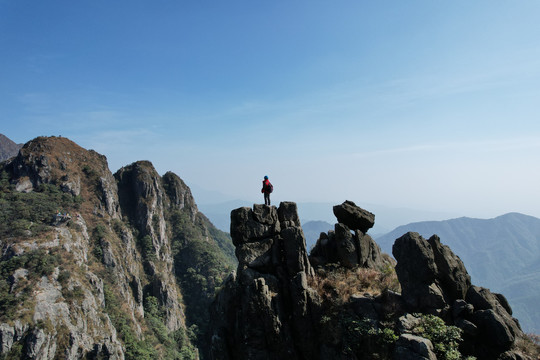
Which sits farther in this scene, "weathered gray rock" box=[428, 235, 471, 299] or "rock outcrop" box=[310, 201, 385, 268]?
"rock outcrop" box=[310, 201, 385, 268]

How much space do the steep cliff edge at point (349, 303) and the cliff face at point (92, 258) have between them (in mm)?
76794

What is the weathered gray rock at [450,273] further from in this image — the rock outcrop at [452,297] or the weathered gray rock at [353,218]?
the weathered gray rock at [353,218]

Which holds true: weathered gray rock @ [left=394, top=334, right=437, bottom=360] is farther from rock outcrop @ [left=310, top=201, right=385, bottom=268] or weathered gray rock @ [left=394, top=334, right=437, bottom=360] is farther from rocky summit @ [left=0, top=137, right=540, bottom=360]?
rock outcrop @ [left=310, top=201, right=385, bottom=268]

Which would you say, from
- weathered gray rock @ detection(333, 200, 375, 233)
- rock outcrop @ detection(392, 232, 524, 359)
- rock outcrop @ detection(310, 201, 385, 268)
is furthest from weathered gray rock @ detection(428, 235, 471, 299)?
weathered gray rock @ detection(333, 200, 375, 233)

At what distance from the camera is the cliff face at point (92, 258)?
237 feet

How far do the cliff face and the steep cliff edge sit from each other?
7679 centimetres

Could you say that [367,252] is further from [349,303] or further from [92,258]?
[92,258]

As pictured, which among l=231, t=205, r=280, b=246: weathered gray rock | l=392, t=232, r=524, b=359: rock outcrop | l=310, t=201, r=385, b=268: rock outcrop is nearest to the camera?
l=392, t=232, r=524, b=359: rock outcrop

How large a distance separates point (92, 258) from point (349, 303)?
11347 cm

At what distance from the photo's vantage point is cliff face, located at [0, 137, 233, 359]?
7238cm

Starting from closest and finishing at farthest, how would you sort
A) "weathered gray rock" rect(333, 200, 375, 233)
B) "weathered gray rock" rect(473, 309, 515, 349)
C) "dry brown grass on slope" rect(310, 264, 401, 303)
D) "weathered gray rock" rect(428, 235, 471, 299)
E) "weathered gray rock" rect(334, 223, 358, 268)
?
1. "weathered gray rock" rect(473, 309, 515, 349)
2. "weathered gray rock" rect(428, 235, 471, 299)
3. "dry brown grass on slope" rect(310, 264, 401, 303)
4. "weathered gray rock" rect(334, 223, 358, 268)
5. "weathered gray rock" rect(333, 200, 375, 233)

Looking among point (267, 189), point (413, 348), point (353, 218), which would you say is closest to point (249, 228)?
point (267, 189)

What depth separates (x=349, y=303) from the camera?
15.4 meters

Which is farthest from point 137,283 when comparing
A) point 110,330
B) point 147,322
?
point 110,330
